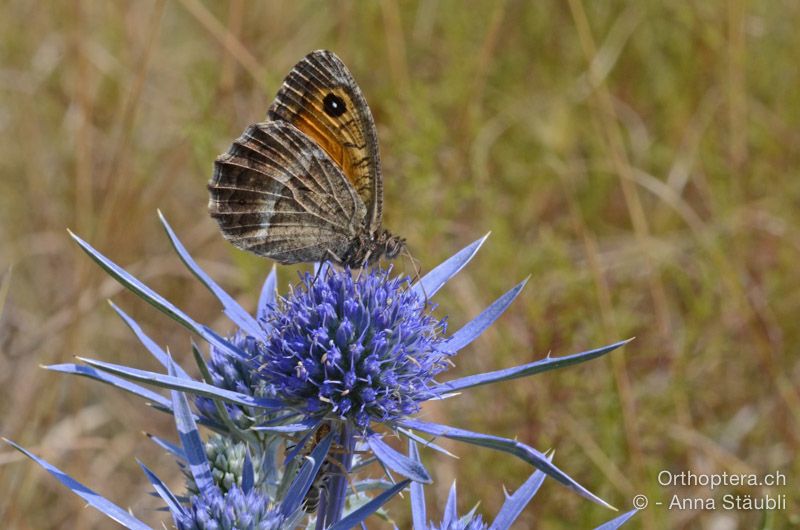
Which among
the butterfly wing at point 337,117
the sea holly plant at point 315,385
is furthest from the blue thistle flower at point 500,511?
the butterfly wing at point 337,117

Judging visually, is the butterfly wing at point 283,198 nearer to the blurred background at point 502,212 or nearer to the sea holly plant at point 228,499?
the sea holly plant at point 228,499

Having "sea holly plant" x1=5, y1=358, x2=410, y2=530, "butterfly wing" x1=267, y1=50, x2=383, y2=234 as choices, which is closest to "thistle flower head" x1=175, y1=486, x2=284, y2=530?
"sea holly plant" x1=5, y1=358, x2=410, y2=530

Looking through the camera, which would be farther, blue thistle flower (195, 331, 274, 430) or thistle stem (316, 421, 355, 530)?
blue thistle flower (195, 331, 274, 430)

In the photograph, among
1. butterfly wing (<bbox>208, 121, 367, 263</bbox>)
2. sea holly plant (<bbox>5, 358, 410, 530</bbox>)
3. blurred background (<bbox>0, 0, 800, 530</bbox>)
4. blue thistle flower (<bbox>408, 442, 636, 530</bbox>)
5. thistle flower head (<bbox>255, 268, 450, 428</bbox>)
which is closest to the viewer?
sea holly plant (<bbox>5, 358, 410, 530</bbox>)

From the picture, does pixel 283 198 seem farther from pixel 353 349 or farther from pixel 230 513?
pixel 230 513

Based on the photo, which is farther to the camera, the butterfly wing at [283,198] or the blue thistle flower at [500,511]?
the butterfly wing at [283,198]

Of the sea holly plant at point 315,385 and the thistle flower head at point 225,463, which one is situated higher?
the sea holly plant at point 315,385

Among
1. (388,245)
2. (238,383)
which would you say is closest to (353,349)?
(238,383)

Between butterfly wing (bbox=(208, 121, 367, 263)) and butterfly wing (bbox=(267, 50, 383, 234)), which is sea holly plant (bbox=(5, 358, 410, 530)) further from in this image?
butterfly wing (bbox=(267, 50, 383, 234))
